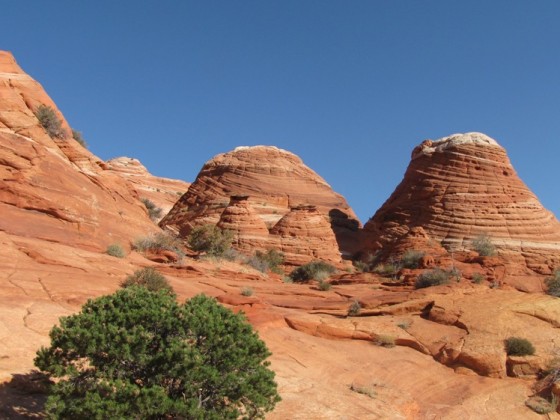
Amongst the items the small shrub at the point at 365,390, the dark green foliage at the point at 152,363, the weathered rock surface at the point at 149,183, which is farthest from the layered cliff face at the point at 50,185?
the weathered rock surface at the point at 149,183

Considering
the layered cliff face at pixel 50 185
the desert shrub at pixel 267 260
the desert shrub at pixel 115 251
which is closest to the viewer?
the layered cliff face at pixel 50 185

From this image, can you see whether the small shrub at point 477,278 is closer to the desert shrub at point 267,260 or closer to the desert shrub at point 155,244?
the desert shrub at point 267,260

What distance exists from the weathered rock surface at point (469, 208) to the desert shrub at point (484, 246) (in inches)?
32.8

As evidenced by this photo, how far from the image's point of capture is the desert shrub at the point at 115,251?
18411mm

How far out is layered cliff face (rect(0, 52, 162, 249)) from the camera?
17781mm

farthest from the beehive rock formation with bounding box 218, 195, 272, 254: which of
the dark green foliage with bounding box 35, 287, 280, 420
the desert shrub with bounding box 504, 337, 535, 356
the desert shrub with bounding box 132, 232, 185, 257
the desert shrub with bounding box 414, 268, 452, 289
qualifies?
the dark green foliage with bounding box 35, 287, 280, 420

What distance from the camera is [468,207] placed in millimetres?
39656

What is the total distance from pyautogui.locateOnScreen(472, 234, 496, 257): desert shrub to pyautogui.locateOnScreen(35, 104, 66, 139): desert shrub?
2727 cm

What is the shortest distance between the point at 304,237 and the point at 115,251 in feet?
74.4

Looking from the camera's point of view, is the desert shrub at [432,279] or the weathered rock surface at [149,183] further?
the weathered rock surface at [149,183]

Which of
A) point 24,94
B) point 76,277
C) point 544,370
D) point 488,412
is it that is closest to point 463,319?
point 544,370

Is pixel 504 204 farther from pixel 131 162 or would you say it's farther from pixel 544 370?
pixel 131 162

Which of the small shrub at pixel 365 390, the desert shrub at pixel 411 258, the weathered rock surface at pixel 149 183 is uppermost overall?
the weathered rock surface at pixel 149 183

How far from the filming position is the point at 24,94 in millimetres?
24469
